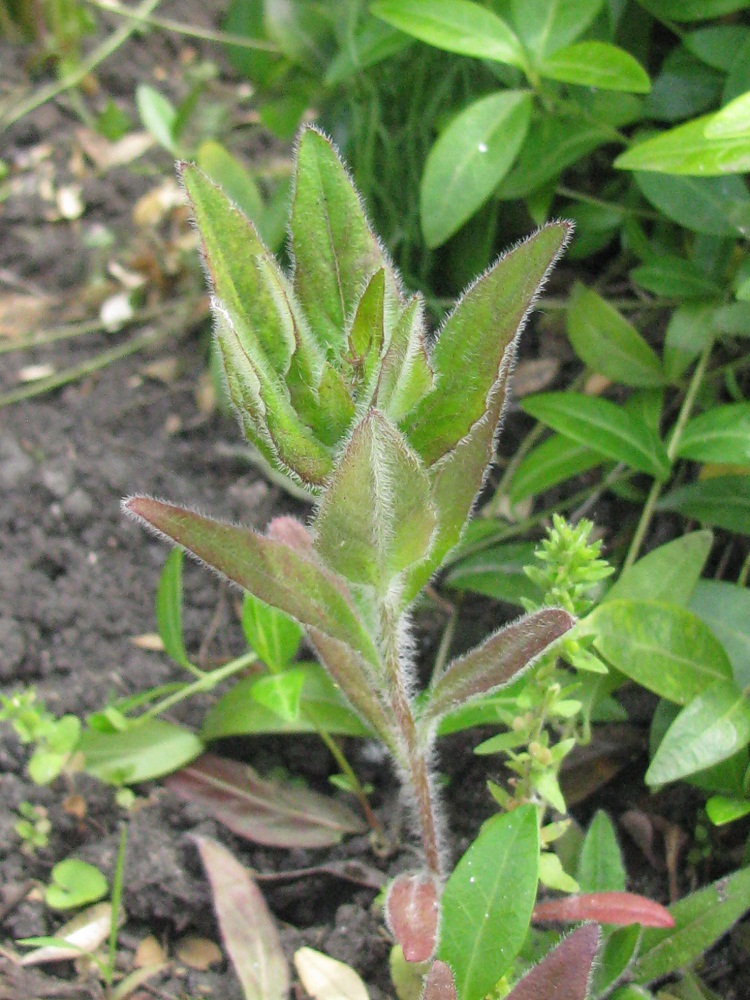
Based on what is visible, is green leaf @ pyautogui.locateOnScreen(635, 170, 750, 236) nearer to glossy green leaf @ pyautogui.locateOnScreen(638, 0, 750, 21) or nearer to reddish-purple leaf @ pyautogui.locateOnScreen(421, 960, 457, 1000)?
glossy green leaf @ pyautogui.locateOnScreen(638, 0, 750, 21)

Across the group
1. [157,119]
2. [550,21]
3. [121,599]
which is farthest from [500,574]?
[157,119]

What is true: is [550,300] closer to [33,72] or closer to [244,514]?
[244,514]

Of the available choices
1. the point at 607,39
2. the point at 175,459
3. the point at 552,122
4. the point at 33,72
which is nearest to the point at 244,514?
the point at 175,459

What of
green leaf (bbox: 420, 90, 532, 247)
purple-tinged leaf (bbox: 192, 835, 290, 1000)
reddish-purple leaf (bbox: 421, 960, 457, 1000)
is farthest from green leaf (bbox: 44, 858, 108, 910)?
green leaf (bbox: 420, 90, 532, 247)

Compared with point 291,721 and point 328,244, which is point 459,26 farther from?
point 291,721

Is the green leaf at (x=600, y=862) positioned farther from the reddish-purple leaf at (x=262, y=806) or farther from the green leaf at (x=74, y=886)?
the green leaf at (x=74, y=886)
